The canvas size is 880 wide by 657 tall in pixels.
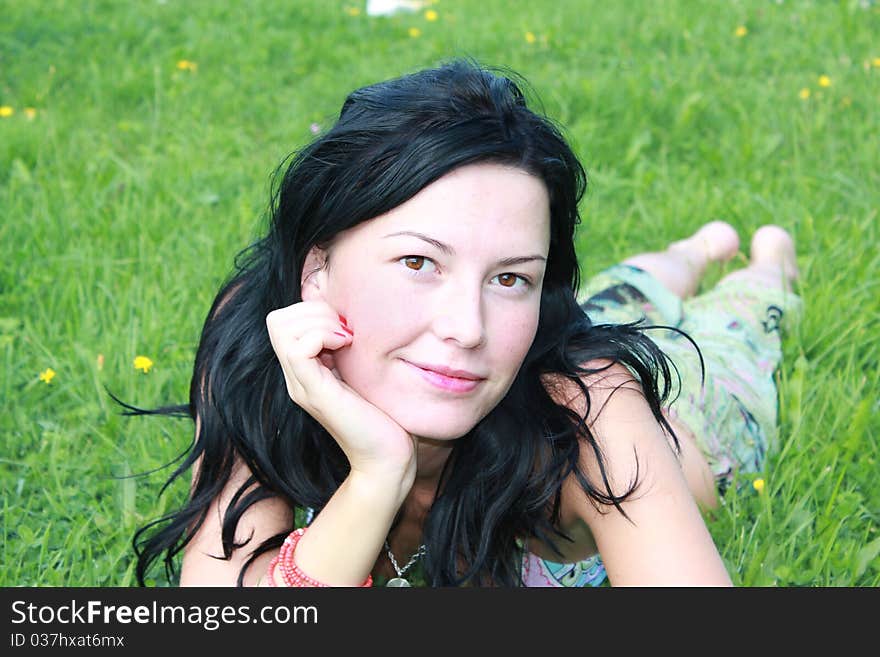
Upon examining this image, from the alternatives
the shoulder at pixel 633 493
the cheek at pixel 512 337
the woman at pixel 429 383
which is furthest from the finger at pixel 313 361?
the shoulder at pixel 633 493

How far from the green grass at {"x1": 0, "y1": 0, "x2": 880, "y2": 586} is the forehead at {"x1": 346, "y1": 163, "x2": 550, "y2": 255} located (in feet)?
3.95

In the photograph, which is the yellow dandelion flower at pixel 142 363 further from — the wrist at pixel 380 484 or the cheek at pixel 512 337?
the cheek at pixel 512 337

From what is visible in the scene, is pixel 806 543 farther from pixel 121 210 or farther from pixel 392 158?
pixel 121 210

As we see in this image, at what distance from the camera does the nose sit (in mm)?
1985

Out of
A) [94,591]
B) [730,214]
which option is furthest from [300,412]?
[730,214]

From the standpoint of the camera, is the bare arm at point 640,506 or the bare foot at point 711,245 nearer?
the bare arm at point 640,506

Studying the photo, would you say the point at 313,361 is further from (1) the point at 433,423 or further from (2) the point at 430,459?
(2) the point at 430,459

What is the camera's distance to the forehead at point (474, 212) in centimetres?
201

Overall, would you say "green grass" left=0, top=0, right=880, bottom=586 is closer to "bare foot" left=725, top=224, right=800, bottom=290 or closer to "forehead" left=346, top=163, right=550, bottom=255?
"bare foot" left=725, top=224, right=800, bottom=290

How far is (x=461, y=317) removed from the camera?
1989mm

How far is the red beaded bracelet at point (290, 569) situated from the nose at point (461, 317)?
57cm

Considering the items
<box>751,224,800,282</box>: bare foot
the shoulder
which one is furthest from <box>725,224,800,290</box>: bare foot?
the shoulder

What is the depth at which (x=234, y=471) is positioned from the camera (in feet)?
8.43

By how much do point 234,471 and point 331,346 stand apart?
2.00 feet
